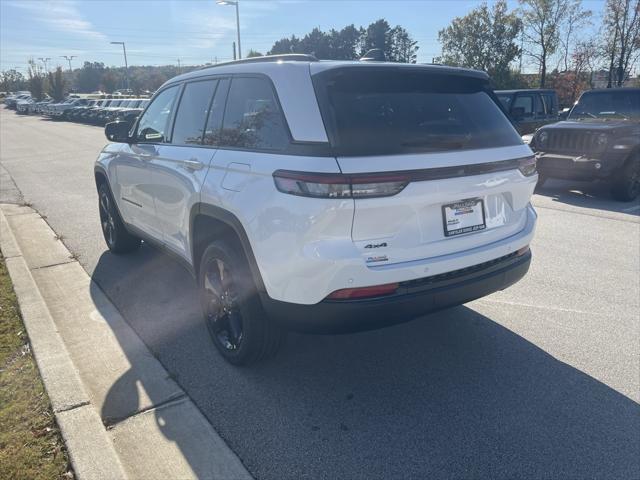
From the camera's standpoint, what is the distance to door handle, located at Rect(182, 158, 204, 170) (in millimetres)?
3486

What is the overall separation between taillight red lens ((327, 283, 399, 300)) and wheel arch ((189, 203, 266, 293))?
0.48 m

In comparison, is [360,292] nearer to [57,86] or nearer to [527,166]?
[527,166]

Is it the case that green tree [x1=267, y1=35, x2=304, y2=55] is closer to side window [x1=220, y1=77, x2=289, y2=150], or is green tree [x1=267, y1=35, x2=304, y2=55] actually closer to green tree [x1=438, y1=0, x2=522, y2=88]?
green tree [x1=438, y1=0, x2=522, y2=88]

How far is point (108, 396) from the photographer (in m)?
3.15

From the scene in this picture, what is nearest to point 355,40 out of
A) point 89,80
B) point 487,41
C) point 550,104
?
point 487,41

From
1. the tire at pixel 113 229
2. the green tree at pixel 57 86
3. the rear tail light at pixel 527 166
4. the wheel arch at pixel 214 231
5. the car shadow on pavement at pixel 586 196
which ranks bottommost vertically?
the car shadow on pavement at pixel 586 196

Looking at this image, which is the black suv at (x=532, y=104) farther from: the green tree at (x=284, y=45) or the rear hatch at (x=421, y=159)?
the green tree at (x=284, y=45)

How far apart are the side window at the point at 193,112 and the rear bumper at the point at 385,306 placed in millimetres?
1568

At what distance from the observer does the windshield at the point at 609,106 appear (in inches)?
362

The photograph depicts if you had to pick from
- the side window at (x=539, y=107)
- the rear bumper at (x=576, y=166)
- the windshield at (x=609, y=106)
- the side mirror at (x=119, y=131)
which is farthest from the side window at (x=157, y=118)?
the side window at (x=539, y=107)

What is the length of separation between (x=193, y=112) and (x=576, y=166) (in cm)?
730

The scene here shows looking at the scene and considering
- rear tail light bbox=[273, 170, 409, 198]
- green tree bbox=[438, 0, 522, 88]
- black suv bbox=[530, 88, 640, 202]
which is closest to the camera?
rear tail light bbox=[273, 170, 409, 198]

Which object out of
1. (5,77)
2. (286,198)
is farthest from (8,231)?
(5,77)

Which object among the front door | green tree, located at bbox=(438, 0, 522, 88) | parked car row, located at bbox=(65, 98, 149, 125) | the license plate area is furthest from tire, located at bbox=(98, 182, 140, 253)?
green tree, located at bbox=(438, 0, 522, 88)
